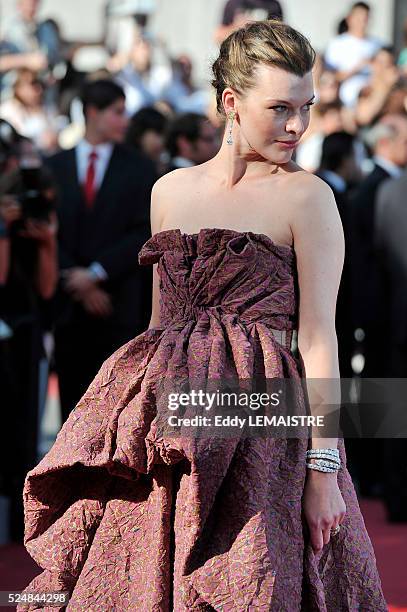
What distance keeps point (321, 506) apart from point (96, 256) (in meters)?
3.80

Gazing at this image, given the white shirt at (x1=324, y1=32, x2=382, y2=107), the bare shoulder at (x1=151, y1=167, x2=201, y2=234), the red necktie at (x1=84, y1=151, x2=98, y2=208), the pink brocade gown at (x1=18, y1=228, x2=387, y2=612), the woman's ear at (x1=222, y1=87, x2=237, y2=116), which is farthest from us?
the white shirt at (x1=324, y1=32, x2=382, y2=107)

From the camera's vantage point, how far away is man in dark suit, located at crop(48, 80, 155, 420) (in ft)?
21.0

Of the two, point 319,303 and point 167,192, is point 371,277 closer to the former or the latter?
point 167,192

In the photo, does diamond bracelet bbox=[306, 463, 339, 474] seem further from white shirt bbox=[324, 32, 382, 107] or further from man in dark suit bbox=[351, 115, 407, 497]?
white shirt bbox=[324, 32, 382, 107]

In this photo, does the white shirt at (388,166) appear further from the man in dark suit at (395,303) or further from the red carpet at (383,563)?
the red carpet at (383,563)

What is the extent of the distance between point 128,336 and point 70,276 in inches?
17.5

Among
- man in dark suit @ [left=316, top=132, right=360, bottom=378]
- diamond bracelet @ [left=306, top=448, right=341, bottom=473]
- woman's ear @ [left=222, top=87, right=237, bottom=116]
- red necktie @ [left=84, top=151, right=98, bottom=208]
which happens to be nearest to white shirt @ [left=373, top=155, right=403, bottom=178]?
man in dark suit @ [left=316, top=132, right=360, bottom=378]

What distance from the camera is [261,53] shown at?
2.95 m

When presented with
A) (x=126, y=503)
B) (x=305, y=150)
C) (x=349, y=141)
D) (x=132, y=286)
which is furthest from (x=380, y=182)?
(x=126, y=503)

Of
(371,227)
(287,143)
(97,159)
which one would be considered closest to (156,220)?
(287,143)

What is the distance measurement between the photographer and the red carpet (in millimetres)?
377

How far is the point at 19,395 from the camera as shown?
5879 mm

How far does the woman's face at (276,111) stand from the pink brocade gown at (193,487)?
0.79 ft

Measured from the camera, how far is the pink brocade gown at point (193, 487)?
2.75 meters
